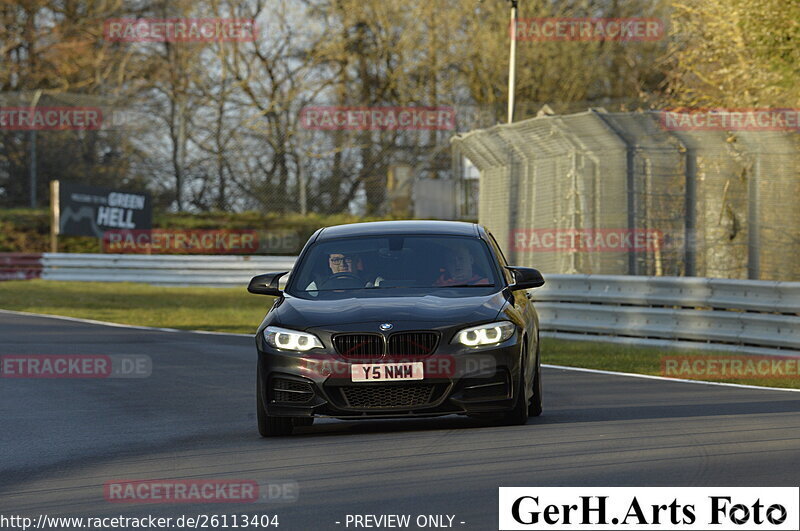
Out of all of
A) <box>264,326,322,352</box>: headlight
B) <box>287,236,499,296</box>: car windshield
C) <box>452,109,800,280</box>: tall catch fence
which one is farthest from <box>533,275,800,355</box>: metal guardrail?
<box>264,326,322,352</box>: headlight

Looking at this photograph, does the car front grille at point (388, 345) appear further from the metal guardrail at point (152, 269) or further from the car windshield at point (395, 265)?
the metal guardrail at point (152, 269)

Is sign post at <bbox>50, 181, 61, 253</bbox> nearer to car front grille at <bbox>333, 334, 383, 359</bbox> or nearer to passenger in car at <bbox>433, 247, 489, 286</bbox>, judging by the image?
passenger in car at <bbox>433, 247, 489, 286</bbox>

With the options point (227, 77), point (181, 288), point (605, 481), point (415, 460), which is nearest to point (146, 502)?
point (415, 460)

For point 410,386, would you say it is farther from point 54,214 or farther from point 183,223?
point 183,223

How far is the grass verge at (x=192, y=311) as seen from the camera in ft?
53.3

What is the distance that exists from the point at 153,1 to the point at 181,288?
17.3 metres

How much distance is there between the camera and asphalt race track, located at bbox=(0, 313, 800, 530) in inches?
286

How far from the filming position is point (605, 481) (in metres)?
7.43

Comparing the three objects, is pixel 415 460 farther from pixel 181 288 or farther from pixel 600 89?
pixel 600 89

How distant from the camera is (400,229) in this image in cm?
1083

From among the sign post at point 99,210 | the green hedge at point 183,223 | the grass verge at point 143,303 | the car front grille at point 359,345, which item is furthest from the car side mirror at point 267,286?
the green hedge at point 183,223

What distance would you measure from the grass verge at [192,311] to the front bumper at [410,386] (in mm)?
5054

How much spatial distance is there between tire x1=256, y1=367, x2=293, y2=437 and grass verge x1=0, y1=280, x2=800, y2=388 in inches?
222

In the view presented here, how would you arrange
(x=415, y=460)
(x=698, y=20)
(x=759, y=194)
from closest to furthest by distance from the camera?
(x=415, y=460)
(x=759, y=194)
(x=698, y=20)
